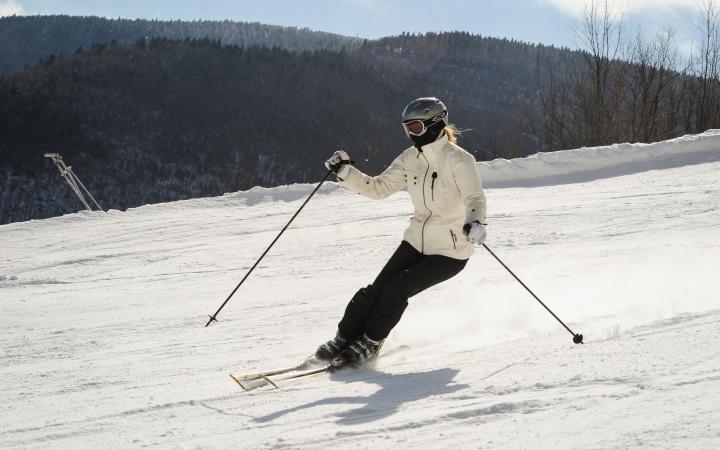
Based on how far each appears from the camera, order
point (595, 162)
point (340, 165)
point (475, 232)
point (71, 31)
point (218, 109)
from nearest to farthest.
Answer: point (475, 232) < point (340, 165) < point (595, 162) < point (218, 109) < point (71, 31)

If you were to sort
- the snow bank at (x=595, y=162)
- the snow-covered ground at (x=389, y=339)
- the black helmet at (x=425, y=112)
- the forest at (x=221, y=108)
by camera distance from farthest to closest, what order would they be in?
the forest at (x=221, y=108) < the snow bank at (x=595, y=162) < the black helmet at (x=425, y=112) < the snow-covered ground at (x=389, y=339)

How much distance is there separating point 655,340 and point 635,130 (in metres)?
22.5

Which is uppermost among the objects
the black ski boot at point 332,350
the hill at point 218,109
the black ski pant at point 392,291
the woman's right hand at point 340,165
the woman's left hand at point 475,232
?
the hill at point 218,109

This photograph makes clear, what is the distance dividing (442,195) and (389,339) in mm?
1060

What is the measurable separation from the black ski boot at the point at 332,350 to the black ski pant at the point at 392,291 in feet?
0.13

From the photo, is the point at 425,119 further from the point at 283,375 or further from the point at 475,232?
the point at 283,375

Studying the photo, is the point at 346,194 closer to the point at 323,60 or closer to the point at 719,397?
the point at 719,397

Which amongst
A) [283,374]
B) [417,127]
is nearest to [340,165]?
[417,127]

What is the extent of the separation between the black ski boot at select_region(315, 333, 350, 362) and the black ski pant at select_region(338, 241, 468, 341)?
0.04 m

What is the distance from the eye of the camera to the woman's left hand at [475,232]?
3.63 meters

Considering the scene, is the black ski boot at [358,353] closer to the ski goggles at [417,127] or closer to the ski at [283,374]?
the ski at [283,374]

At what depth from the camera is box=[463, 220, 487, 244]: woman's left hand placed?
11.9ft

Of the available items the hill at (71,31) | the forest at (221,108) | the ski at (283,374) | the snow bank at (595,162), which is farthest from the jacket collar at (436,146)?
the hill at (71,31)

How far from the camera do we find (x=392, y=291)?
384cm
